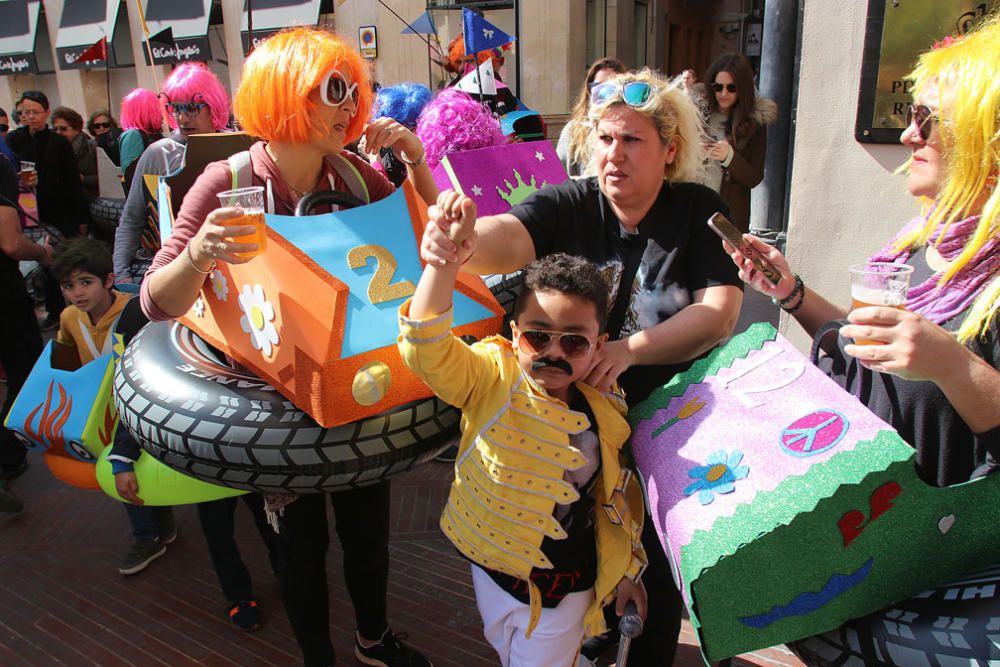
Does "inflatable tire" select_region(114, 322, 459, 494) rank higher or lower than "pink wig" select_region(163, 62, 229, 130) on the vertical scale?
lower

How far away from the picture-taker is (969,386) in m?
1.30

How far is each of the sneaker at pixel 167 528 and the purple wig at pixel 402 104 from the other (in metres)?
2.49

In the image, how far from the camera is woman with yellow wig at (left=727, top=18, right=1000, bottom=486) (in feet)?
4.25

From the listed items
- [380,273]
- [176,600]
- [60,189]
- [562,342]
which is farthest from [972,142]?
[60,189]

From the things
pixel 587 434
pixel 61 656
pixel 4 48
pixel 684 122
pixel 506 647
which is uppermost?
pixel 4 48

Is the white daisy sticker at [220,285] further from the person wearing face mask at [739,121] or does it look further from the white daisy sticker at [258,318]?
the person wearing face mask at [739,121]

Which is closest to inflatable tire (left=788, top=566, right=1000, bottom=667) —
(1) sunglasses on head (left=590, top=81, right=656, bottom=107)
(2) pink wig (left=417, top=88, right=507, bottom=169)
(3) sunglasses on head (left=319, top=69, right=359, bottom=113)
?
(1) sunglasses on head (left=590, top=81, right=656, bottom=107)

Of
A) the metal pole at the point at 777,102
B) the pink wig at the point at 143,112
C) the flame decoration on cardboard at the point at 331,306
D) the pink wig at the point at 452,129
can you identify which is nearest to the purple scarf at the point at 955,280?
the flame decoration on cardboard at the point at 331,306

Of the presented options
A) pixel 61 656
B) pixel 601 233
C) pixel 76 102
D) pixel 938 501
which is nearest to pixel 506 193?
pixel 601 233

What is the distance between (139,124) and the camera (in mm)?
4367

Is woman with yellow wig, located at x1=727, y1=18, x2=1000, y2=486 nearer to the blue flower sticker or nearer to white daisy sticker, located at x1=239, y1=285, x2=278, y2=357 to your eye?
the blue flower sticker

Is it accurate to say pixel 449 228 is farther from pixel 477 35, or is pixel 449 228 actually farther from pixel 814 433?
pixel 477 35

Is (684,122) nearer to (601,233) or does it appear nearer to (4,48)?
(601,233)

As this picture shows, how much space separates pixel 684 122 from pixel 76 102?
24.5m
